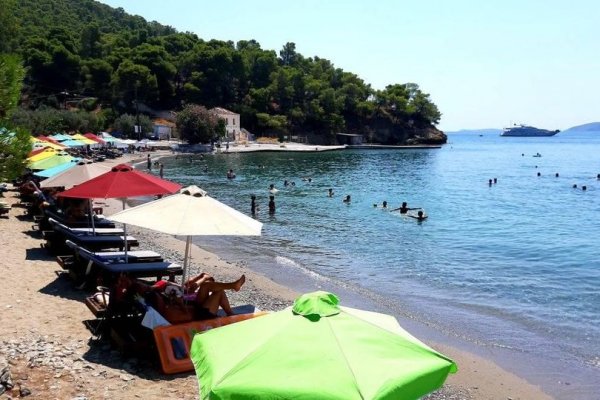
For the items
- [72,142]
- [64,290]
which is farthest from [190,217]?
[72,142]

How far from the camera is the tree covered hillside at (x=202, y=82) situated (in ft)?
345

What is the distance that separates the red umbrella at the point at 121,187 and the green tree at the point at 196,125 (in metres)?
77.6

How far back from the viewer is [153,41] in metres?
125

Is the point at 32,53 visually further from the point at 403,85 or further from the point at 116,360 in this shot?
the point at 116,360

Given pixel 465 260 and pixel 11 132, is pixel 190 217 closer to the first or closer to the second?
pixel 11 132

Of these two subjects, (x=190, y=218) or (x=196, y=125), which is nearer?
(x=190, y=218)

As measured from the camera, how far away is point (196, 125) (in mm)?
87875

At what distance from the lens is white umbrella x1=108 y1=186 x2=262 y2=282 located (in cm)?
849

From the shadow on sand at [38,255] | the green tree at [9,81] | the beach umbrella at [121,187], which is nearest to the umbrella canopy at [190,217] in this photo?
the beach umbrella at [121,187]

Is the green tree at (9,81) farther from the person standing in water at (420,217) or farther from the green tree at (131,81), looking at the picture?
the green tree at (131,81)

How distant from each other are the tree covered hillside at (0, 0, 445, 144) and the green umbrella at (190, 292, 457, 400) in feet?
317

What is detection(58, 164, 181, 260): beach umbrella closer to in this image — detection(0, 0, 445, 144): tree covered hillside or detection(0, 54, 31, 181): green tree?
detection(0, 54, 31, 181): green tree

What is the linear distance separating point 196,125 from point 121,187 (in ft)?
258

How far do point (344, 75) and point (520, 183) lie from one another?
90.6 metres
